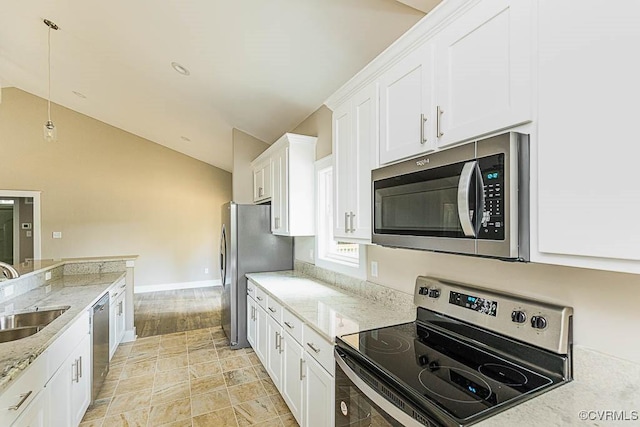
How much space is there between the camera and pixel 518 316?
1302 mm

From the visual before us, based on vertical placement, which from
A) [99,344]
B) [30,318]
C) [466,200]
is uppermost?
[466,200]

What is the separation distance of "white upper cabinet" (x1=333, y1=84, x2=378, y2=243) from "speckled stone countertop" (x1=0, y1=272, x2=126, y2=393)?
67.0 inches

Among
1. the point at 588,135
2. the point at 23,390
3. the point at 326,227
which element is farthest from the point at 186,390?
the point at 588,135

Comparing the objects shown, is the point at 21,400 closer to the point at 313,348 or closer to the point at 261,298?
the point at 313,348

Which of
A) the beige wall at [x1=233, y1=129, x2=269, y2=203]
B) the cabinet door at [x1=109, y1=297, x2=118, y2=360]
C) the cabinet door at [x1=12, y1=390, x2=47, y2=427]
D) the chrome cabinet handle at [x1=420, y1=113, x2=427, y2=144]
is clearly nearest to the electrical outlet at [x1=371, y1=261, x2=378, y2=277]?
the chrome cabinet handle at [x1=420, y1=113, x2=427, y2=144]

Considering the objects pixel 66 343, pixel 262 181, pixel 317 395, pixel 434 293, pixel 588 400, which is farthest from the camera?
pixel 262 181

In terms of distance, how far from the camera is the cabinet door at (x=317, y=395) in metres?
1.68

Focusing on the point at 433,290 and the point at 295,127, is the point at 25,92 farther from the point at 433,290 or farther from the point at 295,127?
the point at 433,290

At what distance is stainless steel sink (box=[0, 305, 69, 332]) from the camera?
204cm

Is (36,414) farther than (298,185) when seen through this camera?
No

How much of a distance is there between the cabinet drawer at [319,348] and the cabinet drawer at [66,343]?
4.55 feet

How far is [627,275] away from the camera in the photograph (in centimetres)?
104

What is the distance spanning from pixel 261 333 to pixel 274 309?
56 cm

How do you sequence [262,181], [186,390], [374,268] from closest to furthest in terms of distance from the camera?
[374,268] < [186,390] < [262,181]
